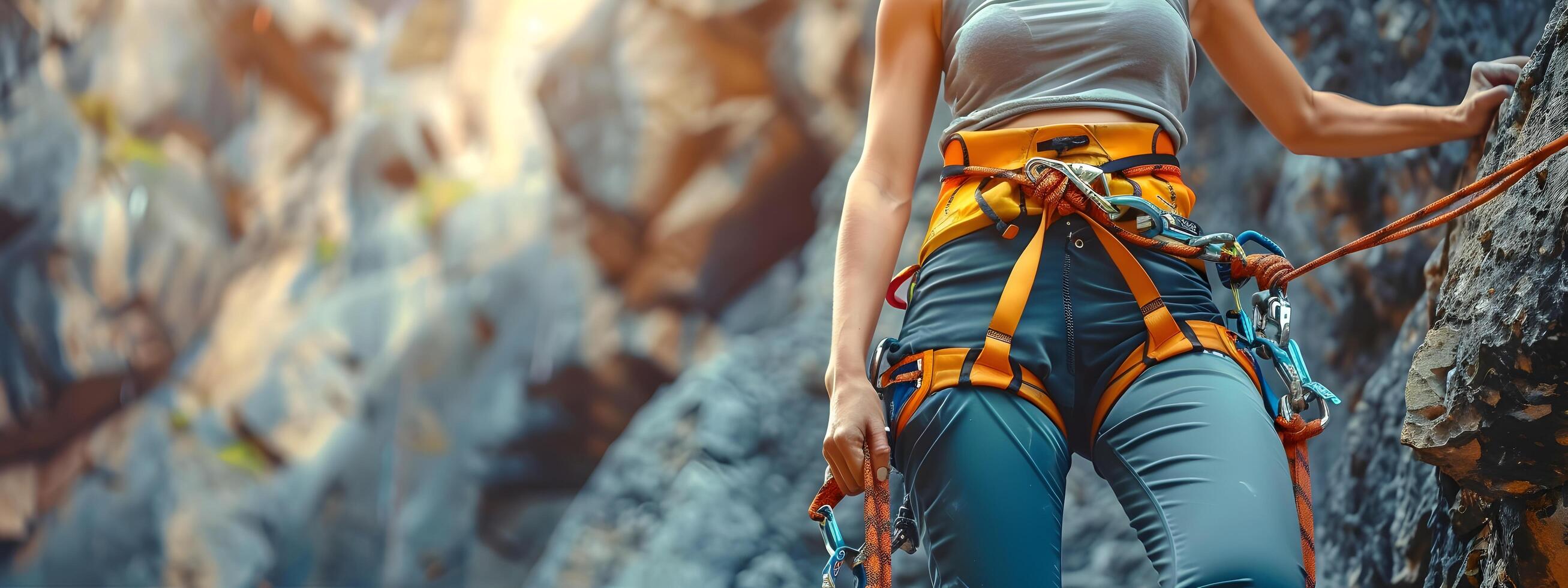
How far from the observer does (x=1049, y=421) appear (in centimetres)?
102

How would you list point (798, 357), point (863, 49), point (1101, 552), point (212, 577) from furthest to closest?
point (212, 577) < point (863, 49) < point (798, 357) < point (1101, 552)

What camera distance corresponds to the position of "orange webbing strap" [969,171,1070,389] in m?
1.02

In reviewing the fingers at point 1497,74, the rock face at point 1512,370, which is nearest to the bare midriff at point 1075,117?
the rock face at point 1512,370

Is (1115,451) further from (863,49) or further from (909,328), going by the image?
(863,49)

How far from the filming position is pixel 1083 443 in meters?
1.07

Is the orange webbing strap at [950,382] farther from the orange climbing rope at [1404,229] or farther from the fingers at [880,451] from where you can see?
the orange climbing rope at [1404,229]

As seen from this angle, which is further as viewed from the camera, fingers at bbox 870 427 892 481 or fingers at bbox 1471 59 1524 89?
fingers at bbox 1471 59 1524 89

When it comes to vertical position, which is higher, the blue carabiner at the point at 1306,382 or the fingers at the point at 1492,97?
the fingers at the point at 1492,97

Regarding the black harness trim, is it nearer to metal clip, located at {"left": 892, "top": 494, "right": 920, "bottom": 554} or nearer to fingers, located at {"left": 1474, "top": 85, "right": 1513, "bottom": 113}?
metal clip, located at {"left": 892, "top": 494, "right": 920, "bottom": 554}

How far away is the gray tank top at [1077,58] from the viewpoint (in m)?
1.16

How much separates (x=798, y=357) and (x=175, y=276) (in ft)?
22.0

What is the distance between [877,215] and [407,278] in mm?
7574

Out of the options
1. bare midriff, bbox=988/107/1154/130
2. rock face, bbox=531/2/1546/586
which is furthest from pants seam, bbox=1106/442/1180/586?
rock face, bbox=531/2/1546/586

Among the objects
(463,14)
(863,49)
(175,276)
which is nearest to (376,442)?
(175,276)
